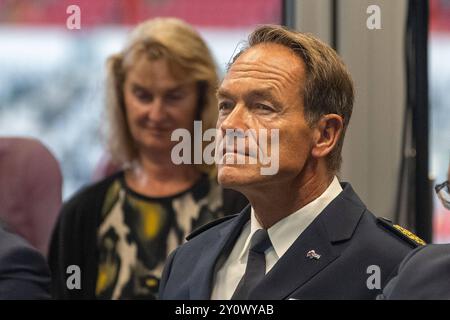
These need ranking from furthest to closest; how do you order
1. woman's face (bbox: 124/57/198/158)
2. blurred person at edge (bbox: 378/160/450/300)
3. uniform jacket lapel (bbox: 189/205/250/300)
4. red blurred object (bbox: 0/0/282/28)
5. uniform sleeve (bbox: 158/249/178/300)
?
red blurred object (bbox: 0/0/282/28) → woman's face (bbox: 124/57/198/158) → uniform sleeve (bbox: 158/249/178/300) → uniform jacket lapel (bbox: 189/205/250/300) → blurred person at edge (bbox: 378/160/450/300)

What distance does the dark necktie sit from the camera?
1.63m

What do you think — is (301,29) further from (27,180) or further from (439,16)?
(27,180)

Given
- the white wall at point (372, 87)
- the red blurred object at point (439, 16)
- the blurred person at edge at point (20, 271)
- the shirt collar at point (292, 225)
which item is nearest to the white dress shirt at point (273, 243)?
the shirt collar at point (292, 225)

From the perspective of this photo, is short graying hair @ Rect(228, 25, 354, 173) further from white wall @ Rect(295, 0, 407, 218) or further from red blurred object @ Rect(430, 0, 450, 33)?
red blurred object @ Rect(430, 0, 450, 33)

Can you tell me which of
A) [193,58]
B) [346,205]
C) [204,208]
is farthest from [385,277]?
[193,58]

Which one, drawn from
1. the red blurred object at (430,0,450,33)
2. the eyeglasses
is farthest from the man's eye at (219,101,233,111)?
the red blurred object at (430,0,450,33)

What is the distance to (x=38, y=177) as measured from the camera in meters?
2.63

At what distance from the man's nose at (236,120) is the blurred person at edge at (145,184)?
2.29 feet

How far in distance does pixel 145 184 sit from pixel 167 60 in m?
0.30

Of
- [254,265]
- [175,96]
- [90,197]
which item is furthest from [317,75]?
[90,197]

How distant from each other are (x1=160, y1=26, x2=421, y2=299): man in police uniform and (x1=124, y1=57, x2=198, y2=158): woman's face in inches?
28.2

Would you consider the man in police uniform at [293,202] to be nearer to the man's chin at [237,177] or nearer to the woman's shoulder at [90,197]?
the man's chin at [237,177]
